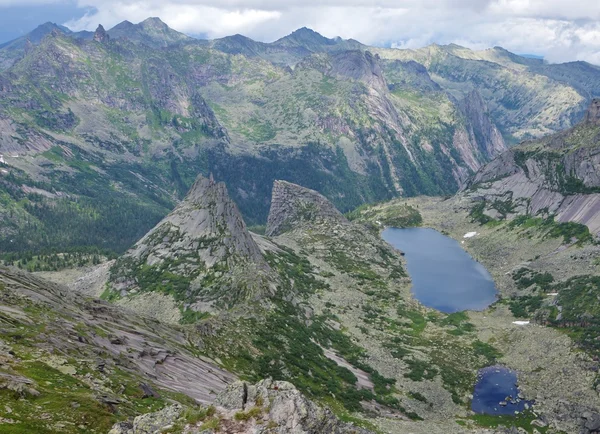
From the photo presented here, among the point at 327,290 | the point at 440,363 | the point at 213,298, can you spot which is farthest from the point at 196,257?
the point at 440,363

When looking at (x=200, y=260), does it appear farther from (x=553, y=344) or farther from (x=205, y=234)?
(x=553, y=344)

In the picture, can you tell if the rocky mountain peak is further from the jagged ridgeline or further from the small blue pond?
the small blue pond

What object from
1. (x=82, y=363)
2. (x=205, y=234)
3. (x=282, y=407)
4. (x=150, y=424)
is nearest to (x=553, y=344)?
(x=205, y=234)

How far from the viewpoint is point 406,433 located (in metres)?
95.4

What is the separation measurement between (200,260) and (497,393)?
88491 millimetres

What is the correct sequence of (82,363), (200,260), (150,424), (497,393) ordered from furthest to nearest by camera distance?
(200,260) → (497,393) → (82,363) → (150,424)

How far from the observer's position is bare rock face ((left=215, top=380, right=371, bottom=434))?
44531mm

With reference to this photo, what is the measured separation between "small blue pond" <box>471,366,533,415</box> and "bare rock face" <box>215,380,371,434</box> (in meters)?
83.1

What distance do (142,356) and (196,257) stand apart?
79857 millimetres

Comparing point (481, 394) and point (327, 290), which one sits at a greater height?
point (327, 290)

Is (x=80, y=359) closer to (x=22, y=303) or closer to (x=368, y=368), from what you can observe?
(x=22, y=303)

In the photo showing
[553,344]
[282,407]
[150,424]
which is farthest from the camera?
[553,344]

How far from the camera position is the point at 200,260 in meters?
157

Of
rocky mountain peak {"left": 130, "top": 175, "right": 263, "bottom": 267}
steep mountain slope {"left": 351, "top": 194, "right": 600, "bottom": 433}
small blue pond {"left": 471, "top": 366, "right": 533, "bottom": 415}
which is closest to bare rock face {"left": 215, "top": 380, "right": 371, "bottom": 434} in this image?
steep mountain slope {"left": 351, "top": 194, "right": 600, "bottom": 433}
